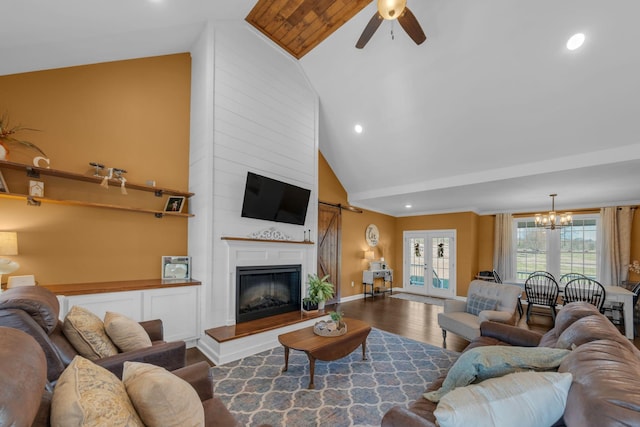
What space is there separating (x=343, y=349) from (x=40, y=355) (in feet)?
8.02

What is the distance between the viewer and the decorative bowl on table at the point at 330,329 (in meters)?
2.87

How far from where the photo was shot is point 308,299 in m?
4.21

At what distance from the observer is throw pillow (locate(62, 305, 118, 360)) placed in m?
1.70

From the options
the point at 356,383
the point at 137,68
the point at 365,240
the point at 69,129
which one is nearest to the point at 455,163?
the point at 365,240

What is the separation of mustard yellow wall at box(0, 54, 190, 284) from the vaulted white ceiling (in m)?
0.22

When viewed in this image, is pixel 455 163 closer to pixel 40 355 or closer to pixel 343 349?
pixel 343 349

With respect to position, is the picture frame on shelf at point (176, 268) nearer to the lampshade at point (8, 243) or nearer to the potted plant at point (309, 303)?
the lampshade at point (8, 243)

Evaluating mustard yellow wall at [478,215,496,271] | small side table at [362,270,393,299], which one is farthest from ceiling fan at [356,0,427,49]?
mustard yellow wall at [478,215,496,271]

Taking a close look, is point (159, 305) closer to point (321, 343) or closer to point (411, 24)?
point (321, 343)

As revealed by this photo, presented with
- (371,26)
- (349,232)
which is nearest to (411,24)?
(371,26)

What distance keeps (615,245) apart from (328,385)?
6909 mm

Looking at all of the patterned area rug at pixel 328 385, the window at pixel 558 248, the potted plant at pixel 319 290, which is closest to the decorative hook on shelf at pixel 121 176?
the patterned area rug at pixel 328 385

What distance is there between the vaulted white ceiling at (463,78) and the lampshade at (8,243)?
5.58 ft

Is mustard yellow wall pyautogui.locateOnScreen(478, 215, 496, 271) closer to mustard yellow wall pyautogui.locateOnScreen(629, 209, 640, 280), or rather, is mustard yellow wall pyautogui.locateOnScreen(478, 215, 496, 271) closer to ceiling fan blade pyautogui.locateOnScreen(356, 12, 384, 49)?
mustard yellow wall pyautogui.locateOnScreen(629, 209, 640, 280)
